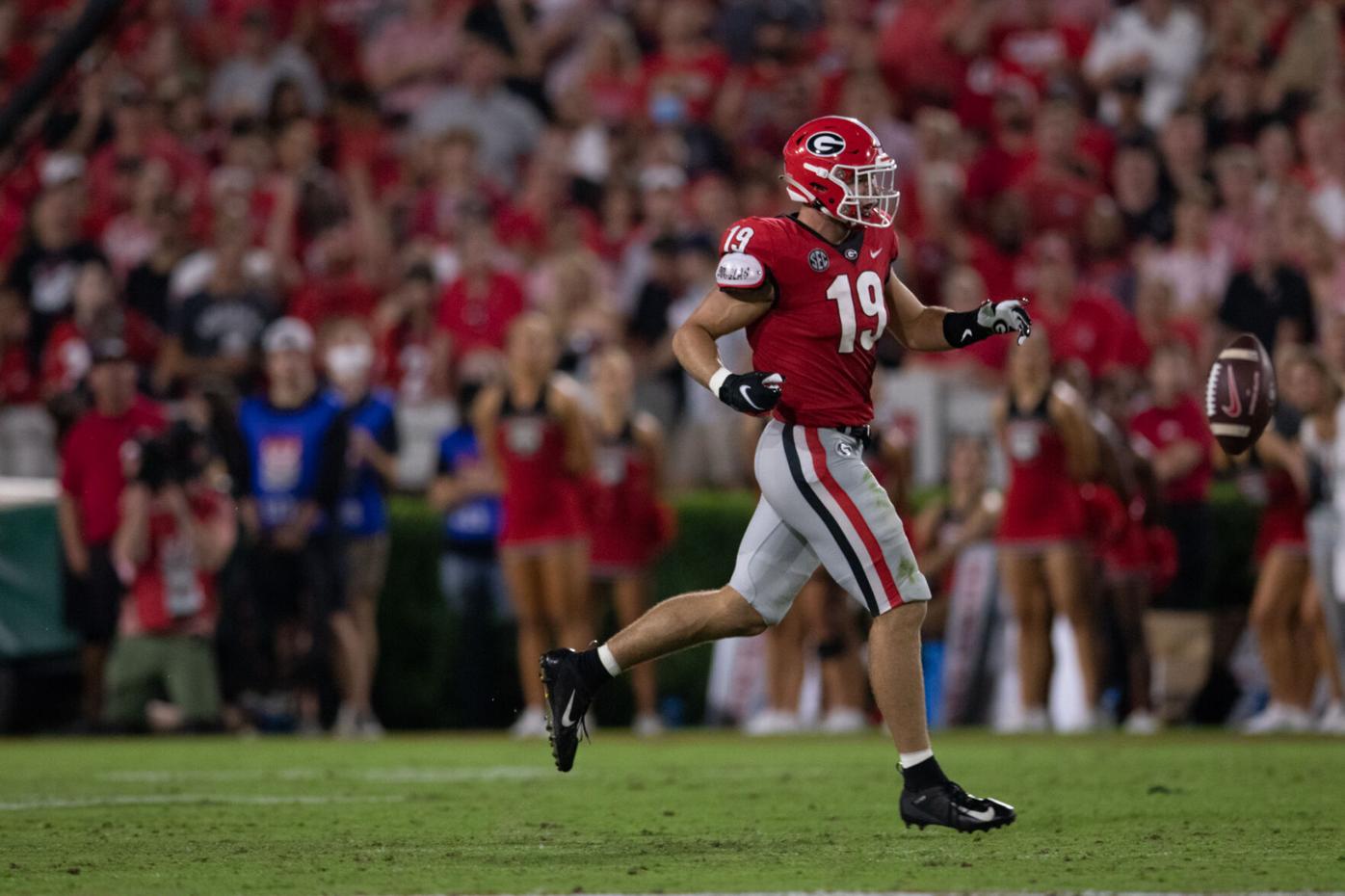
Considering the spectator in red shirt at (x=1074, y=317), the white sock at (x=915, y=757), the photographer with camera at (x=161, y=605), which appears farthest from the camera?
the spectator in red shirt at (x=1074, y=317)

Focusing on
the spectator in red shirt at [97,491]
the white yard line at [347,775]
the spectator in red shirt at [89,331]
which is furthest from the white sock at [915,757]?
the spectator in red shirt at [89,331]

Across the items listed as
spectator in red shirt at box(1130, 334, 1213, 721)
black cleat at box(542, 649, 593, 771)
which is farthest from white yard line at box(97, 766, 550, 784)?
spectator in red shirt at box(1130, 334, 1213, 721)

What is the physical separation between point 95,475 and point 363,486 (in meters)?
1.71

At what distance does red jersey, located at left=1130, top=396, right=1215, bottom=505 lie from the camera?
541 inches

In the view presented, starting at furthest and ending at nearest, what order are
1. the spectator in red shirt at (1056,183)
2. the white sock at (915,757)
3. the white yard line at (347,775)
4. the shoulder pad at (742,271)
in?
the spectator in red shirt at (1056,183) < the white yard line at (347,775) < the shoulder pad at (742,271) < the white sock at (915,757)

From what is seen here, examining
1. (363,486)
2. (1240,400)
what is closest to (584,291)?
(363,486)

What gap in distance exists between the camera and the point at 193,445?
14305mm

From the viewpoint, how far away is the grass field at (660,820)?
616 cm

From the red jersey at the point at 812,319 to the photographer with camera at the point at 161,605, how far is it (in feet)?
24.3

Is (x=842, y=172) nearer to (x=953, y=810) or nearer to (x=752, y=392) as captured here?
(x=752, y=392)

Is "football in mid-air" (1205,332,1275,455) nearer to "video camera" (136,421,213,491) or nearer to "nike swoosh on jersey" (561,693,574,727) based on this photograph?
"nike swoosh on jersey" (561,693,574,727)

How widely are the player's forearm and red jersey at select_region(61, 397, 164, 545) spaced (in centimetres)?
761

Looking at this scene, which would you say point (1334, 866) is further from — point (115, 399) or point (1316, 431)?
point (115, 399)

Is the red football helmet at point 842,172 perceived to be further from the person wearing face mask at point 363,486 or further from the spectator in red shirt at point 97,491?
the spectator in red shirt at point 97,491
